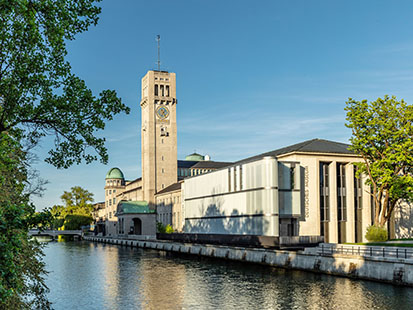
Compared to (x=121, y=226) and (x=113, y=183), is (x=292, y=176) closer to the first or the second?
(x=121, y=226)

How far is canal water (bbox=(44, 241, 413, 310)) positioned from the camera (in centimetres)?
2811

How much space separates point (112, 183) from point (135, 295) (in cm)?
13499

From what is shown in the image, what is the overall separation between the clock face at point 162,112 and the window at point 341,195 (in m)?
65.8

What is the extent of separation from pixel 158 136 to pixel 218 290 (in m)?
88.3

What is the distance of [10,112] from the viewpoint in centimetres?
1516

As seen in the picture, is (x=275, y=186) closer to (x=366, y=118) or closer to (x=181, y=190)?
(x=366, y=118)

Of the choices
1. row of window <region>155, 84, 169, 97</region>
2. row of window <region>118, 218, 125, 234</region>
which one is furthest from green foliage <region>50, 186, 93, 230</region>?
row of window <region>155, 84, 169, 97</region>

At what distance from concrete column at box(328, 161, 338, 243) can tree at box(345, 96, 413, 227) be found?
6.94 meters

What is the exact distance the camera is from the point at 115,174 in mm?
166250

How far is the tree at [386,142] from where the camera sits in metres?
50.7

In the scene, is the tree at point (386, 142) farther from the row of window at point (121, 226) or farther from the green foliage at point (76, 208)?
the green foliage at point (76, 208)

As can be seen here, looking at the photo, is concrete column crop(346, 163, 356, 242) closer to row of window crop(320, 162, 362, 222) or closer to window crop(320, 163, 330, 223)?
row of window crop(320, 162, 362, 222)

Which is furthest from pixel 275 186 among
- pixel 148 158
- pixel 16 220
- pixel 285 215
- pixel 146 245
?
pixel 148 158

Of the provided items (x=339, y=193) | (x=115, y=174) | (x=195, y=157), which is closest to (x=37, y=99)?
(x=339, y=193)
